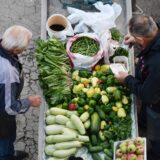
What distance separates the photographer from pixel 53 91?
5.39 m

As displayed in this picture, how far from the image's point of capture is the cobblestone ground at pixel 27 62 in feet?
20.5

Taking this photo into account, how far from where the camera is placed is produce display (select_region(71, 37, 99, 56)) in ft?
18.2

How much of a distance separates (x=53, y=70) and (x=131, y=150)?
1234 mm

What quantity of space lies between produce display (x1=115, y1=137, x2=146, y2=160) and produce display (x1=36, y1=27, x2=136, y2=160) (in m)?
0.11

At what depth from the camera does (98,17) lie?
19.6 feet

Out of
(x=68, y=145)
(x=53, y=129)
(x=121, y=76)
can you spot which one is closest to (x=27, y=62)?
(x=53, y=129)

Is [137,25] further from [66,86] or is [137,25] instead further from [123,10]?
[123,10]

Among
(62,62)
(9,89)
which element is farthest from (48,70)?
(9,89)

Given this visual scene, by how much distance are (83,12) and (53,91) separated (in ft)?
3.90

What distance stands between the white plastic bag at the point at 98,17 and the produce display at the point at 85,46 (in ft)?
0.90

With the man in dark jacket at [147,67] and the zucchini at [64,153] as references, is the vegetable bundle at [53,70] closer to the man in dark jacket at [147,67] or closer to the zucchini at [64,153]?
the zucchini at [64,153]

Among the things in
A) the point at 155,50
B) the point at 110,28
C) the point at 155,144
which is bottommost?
the point at 155,144

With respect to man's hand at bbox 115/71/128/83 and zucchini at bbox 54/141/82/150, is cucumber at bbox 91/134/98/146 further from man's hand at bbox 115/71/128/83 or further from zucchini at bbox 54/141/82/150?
man's hand at bbox 115/71/128/83

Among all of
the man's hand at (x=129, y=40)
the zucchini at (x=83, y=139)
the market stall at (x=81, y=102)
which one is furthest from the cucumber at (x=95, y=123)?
the man's hand at (x=129, y=40)
